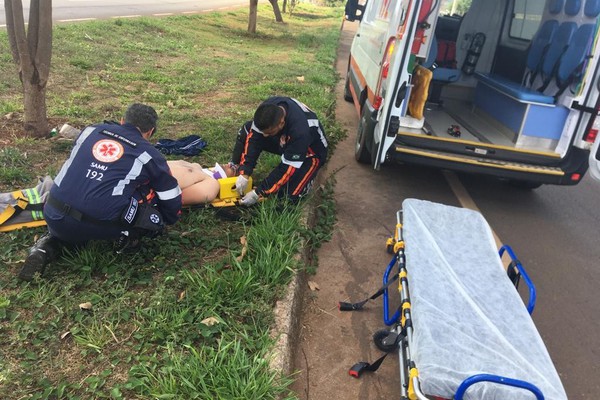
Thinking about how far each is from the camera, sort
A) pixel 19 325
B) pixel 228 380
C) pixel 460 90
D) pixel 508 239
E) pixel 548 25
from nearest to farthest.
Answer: pixel 228 380
pixel 19 325
pixel 508 239
pixel 548 25
pixel 460 90

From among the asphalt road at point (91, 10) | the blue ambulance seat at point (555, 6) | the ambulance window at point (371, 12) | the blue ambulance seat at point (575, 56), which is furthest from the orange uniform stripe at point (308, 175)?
the asphalt road at point (91, 10)

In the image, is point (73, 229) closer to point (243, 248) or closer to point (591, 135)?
point (243, 248)

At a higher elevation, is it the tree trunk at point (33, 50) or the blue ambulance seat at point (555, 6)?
the blue ambulance seat at point (555, 6)

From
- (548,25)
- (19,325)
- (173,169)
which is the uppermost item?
(548,25)

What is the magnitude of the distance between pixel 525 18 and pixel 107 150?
19.9 ft

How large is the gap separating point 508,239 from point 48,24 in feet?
16.5

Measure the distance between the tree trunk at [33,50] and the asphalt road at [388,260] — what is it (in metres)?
3.24

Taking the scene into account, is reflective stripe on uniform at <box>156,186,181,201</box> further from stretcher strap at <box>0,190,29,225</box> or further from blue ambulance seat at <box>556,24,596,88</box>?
blue ambulance seat at <box>556,24,596,88</box>

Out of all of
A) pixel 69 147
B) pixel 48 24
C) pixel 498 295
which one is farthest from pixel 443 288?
pixel 48 24

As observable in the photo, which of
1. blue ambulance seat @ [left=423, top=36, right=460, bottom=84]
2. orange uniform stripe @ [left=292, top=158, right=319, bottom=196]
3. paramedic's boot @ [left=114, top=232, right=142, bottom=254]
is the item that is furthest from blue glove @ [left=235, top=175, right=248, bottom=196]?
blue ambulance seat @ [left=423, top=36, right=460, bottom=84]

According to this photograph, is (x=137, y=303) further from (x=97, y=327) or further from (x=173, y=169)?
(x=173, y=169)

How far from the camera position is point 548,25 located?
5594 mm

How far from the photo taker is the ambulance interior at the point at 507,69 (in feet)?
15.3

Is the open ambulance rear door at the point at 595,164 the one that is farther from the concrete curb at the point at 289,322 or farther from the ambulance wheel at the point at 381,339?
the concrete curb at the point at 289,322
